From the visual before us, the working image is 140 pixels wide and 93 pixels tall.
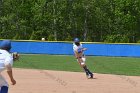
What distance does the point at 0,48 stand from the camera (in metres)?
9.55

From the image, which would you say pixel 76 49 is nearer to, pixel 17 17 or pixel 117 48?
pixel 117 48

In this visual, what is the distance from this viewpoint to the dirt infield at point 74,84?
1497 cm

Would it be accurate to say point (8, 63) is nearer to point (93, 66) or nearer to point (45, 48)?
point (93, 66)

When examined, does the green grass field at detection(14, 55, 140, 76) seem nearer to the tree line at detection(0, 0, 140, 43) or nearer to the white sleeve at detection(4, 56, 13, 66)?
the white sleeve at detection(4, 56, 13, 66)

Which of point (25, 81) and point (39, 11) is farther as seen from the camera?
point (39, 11)

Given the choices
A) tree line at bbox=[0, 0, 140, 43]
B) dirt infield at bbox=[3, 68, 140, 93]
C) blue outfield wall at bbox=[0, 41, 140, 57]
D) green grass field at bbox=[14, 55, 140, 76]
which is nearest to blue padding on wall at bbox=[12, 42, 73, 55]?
blue outfield wall at bbox=[0, 41, 140, 57]

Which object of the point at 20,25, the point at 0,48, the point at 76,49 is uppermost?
the point at 0,48

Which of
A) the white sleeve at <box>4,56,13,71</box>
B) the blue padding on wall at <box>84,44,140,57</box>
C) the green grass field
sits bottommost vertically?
the blue padding on wall at <box>84,44,140,57</box>

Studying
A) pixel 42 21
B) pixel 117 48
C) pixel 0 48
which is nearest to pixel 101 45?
pixel 117 48

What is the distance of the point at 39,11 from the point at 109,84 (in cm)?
5002

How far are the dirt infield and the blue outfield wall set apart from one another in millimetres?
22688

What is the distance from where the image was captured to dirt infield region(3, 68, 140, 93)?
15.0m

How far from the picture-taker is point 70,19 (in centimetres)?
6706

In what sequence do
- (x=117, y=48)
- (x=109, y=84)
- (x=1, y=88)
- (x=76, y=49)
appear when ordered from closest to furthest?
1. (x=1, y=88)
2. (x=109, y=84)
3. (x=76, y=49)
4. (x=117, y=48)
